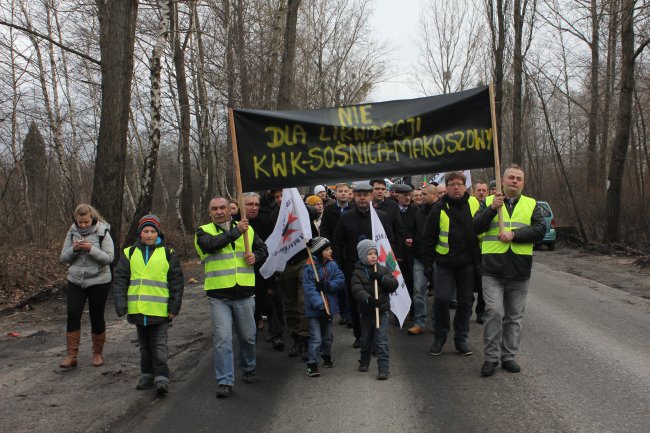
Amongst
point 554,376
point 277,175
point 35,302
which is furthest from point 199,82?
point 554,376

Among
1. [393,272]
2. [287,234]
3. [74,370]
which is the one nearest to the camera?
[74,370]

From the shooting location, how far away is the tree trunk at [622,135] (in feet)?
56.0

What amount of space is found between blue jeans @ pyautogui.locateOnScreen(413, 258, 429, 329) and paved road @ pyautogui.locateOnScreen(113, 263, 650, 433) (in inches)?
20.7

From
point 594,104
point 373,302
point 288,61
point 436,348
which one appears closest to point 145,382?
point 373,302

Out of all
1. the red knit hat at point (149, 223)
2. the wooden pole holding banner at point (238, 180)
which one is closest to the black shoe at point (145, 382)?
the red knit hat at point (149, 223)

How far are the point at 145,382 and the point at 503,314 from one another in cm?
369

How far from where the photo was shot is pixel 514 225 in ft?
20.0

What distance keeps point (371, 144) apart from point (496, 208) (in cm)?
143

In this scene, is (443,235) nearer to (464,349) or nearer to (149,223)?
(464,349)

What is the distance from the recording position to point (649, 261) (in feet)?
46.3

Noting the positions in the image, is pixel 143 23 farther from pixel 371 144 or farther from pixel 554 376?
pixel 554 376

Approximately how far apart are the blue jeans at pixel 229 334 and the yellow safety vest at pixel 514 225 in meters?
2.58

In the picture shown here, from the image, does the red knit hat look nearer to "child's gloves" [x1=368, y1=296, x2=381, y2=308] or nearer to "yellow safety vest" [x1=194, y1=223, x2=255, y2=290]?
"yellow safety vest" [x1=194, y1=223, x2=255, y2=290]

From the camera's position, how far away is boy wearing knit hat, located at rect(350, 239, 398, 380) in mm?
6051
